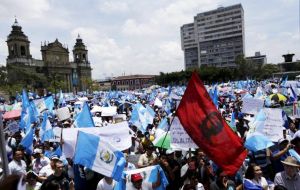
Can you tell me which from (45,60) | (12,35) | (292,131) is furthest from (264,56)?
(292,131)

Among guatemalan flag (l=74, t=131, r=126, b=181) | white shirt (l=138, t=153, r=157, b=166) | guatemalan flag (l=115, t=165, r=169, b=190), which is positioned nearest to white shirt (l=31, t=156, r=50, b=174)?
white shirt (l=138, t=153, r=157, b=166)

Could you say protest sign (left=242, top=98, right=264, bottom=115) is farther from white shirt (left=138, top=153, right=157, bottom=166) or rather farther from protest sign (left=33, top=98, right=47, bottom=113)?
protest sign (left=33, top=98, right=47, bottom=113)

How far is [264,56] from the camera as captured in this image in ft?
565

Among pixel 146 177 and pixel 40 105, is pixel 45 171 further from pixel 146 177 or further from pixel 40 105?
pixel 40 105

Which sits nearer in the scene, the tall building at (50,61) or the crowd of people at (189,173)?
the crowd of people at (189,173)

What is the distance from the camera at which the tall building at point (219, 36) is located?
136125 mm

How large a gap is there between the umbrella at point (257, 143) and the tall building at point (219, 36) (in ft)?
427

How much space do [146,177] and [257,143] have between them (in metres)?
1.99

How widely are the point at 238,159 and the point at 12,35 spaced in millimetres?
93045

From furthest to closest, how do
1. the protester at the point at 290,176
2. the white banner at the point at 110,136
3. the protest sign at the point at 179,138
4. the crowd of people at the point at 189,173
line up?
the protest sign at the point at 179,138 → the white banner at the point at 110,136 → the crowd of people at the point at 189,173 → the protester at the point at 290,176

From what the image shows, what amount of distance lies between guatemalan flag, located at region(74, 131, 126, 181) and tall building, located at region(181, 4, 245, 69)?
132074 millimetres

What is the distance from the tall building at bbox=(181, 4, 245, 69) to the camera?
136125mm

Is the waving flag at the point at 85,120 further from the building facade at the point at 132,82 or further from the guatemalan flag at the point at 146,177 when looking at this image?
the building facade at the point at 132,82

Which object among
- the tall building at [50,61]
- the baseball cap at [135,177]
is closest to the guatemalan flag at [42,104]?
the baseball cap at [135,177]
